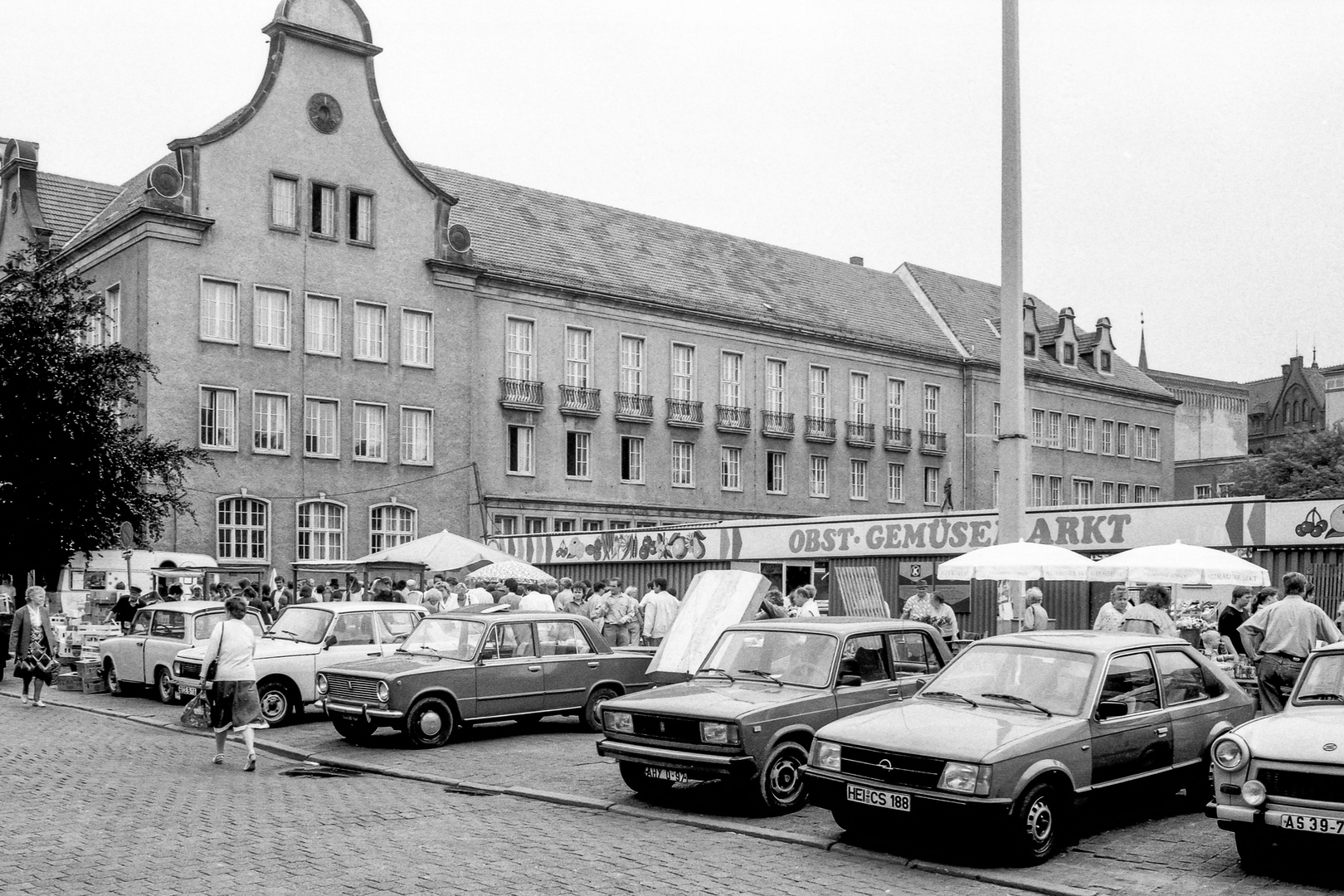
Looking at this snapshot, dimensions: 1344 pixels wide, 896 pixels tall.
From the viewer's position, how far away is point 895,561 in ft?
95.8

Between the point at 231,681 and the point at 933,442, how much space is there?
47239 millimetres

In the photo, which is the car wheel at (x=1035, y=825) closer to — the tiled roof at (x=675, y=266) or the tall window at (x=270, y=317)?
the tall window at (x=270, y=317)

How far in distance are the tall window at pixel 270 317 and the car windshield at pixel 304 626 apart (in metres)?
22.0

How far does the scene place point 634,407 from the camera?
159ft

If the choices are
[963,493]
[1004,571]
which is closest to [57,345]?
[1004,571]

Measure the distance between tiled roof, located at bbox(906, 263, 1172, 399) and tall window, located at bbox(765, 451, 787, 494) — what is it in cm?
1266

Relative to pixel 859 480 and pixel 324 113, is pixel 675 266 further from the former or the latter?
pixel 324 113

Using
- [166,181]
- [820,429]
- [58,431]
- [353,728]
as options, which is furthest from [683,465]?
[353,728]

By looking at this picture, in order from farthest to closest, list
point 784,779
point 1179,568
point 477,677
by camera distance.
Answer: point 1179,568 < point 477,677 < point 784,779

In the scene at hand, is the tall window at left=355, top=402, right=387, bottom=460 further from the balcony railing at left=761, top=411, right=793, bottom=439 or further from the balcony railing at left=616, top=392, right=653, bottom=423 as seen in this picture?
the balcony railing at left=761, top=411, right=793, bottom=439

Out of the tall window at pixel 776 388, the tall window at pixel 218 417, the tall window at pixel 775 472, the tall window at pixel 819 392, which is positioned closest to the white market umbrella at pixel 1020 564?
the tall window at pixel 218 417

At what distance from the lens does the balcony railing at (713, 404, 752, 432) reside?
2009 inches

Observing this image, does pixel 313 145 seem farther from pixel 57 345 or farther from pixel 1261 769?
pixel 1261 769

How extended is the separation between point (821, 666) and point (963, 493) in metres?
48.5
